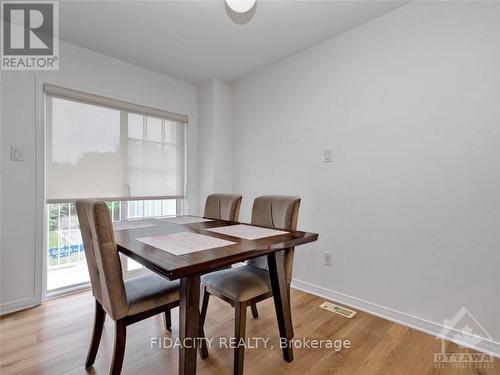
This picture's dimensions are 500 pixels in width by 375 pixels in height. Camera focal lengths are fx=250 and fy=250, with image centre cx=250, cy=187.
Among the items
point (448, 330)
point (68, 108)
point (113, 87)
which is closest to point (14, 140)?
point (68, 108)

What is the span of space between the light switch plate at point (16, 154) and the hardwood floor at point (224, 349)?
1.30 metres

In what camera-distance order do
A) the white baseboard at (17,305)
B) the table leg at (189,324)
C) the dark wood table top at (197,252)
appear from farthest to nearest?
the white baseboard at (17,305)
the table leg at (189,324)
the dark wood table top at (197,252)

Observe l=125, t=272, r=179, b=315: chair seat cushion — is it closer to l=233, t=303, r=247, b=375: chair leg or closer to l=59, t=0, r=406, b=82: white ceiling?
l=233, t=303, r=247, b=375: chair leg

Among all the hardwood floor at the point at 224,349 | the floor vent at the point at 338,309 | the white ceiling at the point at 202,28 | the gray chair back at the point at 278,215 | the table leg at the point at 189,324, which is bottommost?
the hardwood floor at the point at 224,349

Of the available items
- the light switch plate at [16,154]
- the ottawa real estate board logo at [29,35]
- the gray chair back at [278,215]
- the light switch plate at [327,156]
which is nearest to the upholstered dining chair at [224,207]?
the gray chair back at [278,215]

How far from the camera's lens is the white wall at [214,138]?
10.7 feet

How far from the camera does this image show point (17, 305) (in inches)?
84.1

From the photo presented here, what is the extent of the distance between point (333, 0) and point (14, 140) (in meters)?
2.82

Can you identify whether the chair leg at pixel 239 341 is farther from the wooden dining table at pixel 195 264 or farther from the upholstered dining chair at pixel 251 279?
the wooden dining table at pixel 195 264

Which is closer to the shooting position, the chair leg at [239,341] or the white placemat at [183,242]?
the white placemat at [183,242]

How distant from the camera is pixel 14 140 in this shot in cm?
212

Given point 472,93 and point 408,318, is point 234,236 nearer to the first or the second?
point 408,318

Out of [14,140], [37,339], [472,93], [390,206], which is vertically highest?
[472,93]

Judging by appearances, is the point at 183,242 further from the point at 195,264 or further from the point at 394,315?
the point at 394,315
